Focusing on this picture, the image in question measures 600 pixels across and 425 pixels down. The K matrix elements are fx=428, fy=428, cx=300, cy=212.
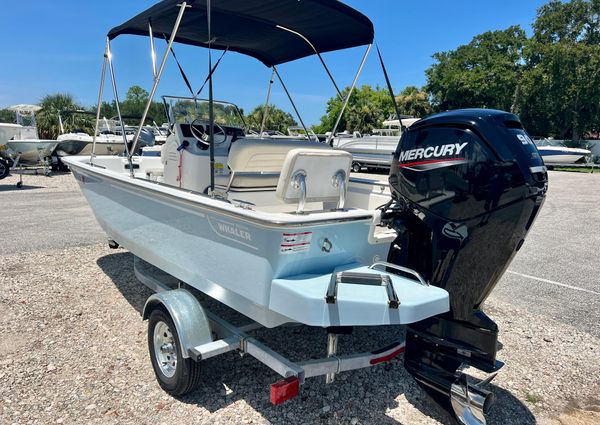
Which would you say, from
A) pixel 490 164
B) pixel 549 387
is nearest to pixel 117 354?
pixel 490 164

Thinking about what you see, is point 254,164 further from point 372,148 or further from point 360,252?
point 372,148

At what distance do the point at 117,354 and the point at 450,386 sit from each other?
245cm

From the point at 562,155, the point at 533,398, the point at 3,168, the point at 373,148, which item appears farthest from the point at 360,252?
the point at 562,155

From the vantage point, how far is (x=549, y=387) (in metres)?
3.10

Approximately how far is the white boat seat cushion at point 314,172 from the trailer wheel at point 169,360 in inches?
45.6

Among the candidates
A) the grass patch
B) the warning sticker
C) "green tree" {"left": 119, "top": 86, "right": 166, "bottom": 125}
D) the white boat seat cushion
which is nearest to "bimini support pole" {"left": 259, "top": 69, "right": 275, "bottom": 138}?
"green tree" {"left": 119, "top": 86, "right": 166, "bottom": 125}

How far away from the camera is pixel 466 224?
7.68 ft

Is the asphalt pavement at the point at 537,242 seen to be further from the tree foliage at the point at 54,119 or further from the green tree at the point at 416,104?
the green tree at the point at 416,104

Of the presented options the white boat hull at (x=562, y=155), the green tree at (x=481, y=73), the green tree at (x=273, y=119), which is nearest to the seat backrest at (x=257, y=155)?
the green tree at (x=273, y=119)

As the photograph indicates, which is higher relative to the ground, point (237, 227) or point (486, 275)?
point (237, 227)

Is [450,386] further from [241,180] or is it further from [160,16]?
[160,16]

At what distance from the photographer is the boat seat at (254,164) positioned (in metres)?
3.42

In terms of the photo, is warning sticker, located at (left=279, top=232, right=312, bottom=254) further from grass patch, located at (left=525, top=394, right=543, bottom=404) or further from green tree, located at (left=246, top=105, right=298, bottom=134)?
green tree, located at (left=246, top=105, right=298, bottom=134)

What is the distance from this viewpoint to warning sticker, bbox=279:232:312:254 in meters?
2.28
